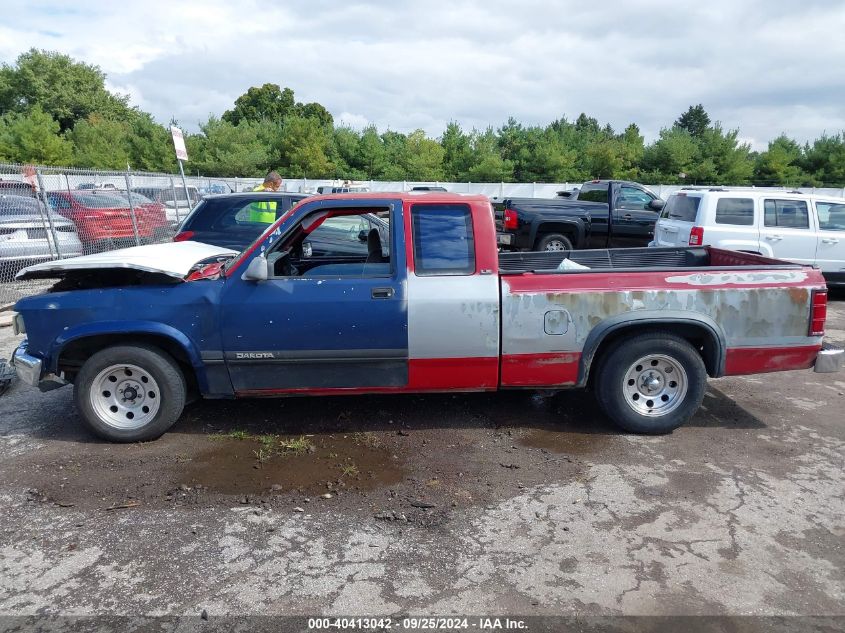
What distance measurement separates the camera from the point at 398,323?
4504 mm

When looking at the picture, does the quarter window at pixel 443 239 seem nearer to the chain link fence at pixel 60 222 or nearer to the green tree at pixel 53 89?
the chain link fence at pixel 60 222

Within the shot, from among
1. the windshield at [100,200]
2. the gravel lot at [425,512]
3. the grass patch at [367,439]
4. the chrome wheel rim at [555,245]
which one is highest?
the windshield at [100,200]

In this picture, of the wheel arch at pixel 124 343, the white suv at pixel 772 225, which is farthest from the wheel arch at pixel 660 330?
the white suv at pixel 772 225

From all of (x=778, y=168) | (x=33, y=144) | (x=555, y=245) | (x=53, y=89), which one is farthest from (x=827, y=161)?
(x=53, y=89)

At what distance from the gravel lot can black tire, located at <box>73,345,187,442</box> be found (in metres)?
0.15

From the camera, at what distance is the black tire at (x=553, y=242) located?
1267 cm

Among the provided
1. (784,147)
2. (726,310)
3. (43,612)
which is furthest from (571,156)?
(43,612)

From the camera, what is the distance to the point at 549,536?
11.5 feet

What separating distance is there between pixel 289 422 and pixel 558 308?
93.1 inches

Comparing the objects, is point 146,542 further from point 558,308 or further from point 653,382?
point 653,382

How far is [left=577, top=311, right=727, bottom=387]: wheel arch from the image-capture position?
15.0 feet

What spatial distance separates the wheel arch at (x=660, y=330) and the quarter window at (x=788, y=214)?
20.8ft

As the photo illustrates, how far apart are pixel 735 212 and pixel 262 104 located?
69.6 m

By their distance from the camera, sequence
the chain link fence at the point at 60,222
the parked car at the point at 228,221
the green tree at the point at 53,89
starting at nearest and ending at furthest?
1. the parked car at the point at 228,221
2. the chain link fence at the point at 60,222
3. the green tree at the point at 53,89
